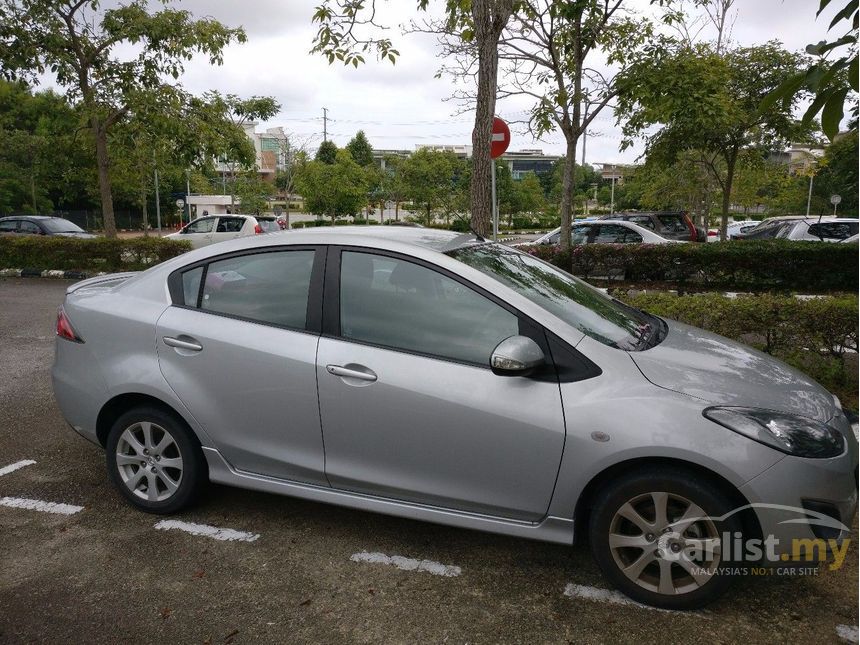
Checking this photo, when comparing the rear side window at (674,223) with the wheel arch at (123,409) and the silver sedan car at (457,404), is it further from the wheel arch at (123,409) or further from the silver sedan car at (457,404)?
the wheel arch at (123,409)

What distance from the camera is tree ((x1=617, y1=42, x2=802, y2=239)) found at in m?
11.2

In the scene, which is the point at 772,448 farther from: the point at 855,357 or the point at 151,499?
the point at 855,357

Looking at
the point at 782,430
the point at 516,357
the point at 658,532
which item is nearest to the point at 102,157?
the point at 516,357

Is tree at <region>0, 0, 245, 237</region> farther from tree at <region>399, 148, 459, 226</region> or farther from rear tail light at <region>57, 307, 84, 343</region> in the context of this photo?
tree at <region>399, 148, 459, 226</region>

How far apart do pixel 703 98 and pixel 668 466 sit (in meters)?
10.1

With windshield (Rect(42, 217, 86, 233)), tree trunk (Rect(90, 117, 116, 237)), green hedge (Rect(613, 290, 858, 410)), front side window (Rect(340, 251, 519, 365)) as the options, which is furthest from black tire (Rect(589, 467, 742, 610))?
windshield (Rect(42, 217, 86, 233))

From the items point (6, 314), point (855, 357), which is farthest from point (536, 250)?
point (6, 314)

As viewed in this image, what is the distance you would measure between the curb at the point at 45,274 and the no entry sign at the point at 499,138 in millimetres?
10632

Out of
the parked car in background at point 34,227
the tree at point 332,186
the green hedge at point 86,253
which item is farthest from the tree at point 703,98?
the tree at point 332,186

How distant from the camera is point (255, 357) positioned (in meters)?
3.36

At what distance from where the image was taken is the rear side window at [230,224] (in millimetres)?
19828

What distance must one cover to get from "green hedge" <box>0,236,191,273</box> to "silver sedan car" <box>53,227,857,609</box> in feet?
38.3

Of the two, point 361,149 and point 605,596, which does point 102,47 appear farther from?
point 361,149

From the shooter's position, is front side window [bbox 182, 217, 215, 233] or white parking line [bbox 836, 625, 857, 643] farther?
front side window [bbox 182, 217, 215, 233]
